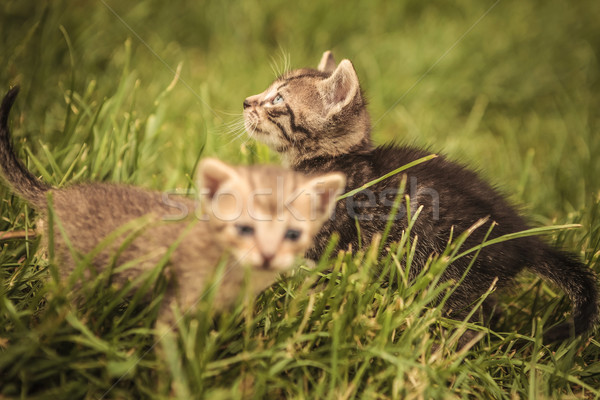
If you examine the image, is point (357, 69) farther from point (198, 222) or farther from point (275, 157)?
point (198, 222)

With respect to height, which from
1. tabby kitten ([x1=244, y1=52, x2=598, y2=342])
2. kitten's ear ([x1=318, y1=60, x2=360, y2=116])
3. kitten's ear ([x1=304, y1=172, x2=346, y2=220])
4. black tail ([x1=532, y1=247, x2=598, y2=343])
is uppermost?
kitten's ear ([x1=318, y1=60, x2=360, y2=116])

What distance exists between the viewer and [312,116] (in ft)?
11.0

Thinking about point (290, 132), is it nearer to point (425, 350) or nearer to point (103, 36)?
point (425, 350)

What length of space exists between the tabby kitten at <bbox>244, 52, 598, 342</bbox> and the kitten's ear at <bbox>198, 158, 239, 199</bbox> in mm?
1063

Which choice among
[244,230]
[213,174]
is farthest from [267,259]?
[213,174]

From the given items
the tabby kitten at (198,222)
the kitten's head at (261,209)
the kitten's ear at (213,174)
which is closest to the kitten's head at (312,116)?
the tabby kitten at (198,222)

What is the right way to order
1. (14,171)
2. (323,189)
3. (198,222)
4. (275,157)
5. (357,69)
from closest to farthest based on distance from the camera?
(323,189) < (198,222) < (14,171) < (275,157) < (357,69)

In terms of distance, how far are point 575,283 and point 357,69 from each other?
13.2ft

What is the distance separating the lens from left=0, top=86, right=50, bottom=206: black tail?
2.52 metres

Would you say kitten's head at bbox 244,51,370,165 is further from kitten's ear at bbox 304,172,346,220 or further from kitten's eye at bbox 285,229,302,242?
kitten's eye at bbox 285,229,302,242

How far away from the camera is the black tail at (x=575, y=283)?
258cm

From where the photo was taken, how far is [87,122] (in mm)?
3777

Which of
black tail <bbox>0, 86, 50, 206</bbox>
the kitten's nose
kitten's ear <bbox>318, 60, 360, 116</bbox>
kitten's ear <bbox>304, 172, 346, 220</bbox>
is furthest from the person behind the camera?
kitten's ear <bbox>318, 60, 360, 116</bbox>

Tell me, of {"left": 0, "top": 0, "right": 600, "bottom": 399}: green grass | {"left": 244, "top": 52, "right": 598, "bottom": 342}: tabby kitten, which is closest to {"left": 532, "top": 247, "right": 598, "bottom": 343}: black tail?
{"left": 244, "top": 52, "right": 598, "bottom": 342}: tabby kitten
